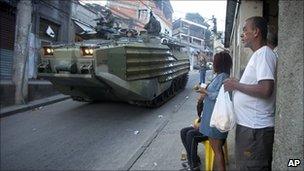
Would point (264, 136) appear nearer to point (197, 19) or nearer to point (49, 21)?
point (49, 21)

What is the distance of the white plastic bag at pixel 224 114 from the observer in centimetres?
363

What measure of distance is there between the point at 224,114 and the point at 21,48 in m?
9.39

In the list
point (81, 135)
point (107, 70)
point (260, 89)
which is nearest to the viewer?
point (260, 89)

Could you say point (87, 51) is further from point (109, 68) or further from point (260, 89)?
point (260, 89)

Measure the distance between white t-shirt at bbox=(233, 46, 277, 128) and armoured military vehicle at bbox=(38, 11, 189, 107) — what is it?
5.58 meters

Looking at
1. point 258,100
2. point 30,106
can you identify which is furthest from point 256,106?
point 30,106

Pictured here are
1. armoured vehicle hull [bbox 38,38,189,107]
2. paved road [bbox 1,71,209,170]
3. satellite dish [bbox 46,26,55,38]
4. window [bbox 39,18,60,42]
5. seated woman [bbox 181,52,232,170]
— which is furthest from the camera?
satellite dish [bbox 46,26,55,38]

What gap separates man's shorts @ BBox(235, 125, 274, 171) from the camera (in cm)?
324

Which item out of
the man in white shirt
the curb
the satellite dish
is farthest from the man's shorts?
the satellite dish

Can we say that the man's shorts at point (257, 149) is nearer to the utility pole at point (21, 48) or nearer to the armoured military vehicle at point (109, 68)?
the armoured military vehicle at point (109, 68)

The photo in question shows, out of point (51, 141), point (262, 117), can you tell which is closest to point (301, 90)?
point (262, 117)

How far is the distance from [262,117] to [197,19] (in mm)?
53239

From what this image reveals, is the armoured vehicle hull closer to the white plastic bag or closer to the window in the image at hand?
the white plastic bag

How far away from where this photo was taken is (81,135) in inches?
341
